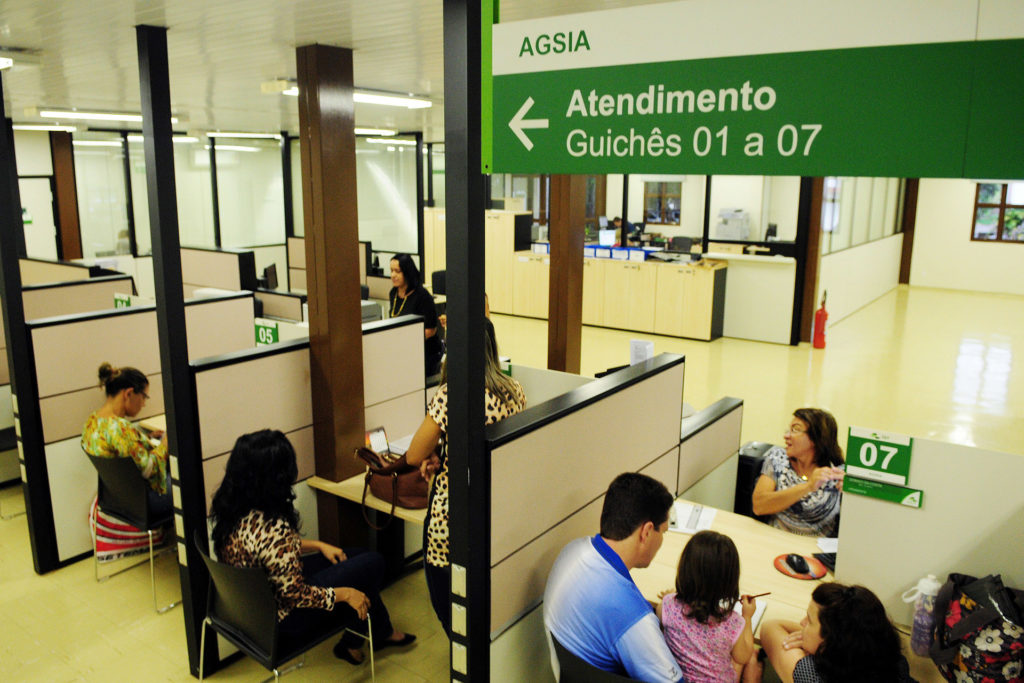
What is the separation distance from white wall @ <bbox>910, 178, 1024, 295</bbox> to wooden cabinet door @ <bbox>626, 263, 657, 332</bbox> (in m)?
6.82

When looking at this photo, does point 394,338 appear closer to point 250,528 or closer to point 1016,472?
point 250,528

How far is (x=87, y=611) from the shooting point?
375cm

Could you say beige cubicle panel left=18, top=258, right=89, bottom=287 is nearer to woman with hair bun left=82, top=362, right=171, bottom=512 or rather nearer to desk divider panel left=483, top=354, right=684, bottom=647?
woman with hair bun left=82, top=362, right=171, bottom=512

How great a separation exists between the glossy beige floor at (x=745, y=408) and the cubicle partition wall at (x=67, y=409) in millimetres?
240

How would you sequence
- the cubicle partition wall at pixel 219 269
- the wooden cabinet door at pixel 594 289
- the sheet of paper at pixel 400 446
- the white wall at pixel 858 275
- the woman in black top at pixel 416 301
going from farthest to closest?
the wooden cabinet door at pixel 594 289
the white wall at pixel 858 275
the cubicle partition wall at pixel 219 269
the woman in black top at pixel 416 301
the sheet of paper at pixel 400 446

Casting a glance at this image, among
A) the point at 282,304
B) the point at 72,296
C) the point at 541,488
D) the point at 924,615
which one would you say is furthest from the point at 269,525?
the point at 282,304

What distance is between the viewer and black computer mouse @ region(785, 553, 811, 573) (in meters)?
2.72

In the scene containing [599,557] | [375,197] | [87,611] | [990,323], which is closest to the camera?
[599,557]

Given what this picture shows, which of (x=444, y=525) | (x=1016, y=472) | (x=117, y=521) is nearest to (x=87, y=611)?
(x=117, y=521)

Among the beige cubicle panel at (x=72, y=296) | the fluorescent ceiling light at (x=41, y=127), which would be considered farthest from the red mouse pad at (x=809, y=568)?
the fluorescent ceiling light at (x=41, y=127)

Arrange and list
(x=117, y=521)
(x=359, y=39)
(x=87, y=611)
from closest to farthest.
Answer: (x=359, y=39)
(x=87, y=611)
(x=117, y=521)

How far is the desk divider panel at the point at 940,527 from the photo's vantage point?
92.2 inches

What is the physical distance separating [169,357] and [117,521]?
1617mm

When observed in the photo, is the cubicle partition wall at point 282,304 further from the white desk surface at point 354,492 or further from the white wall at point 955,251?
the white wall at point 955,251
